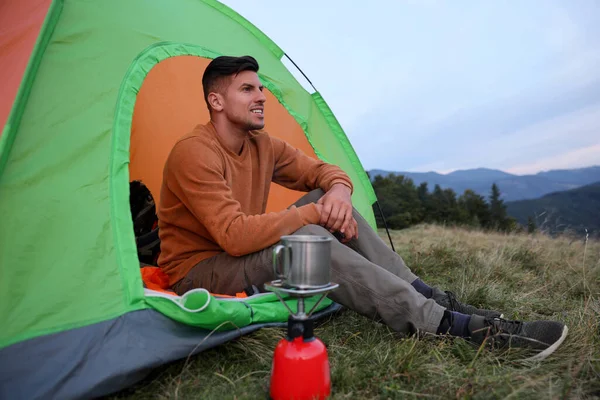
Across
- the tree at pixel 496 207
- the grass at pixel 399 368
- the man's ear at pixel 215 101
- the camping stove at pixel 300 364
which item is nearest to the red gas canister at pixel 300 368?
the camping stove at pixel 300 364

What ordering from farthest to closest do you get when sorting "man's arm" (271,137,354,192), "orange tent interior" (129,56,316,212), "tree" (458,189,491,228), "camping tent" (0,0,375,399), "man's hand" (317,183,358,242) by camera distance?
"tree" (458,189,491,228) → "orange tent interior" (129,56,316,212) → "man's arm" (271,137,354,192) → "man's hand" (317,183,358,242) → "camping tent" (0,0,375,399)

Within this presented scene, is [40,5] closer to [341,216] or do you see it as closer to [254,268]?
[254,268]

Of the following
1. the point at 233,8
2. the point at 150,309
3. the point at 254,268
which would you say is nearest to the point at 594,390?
the point at 254,268

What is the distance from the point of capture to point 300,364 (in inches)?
52.1

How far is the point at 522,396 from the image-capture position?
138 cm

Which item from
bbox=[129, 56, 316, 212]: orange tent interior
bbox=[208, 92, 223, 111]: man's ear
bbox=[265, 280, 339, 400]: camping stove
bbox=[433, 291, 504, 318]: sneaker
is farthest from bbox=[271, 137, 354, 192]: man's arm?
bbox=[265, 280, 339, 400]: camping stove

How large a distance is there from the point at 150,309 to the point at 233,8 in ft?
7.91

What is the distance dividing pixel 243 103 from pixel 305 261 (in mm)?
1125

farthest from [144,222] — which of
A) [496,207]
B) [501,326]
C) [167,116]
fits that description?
[496,207]

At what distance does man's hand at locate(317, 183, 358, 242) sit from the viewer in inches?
78.7

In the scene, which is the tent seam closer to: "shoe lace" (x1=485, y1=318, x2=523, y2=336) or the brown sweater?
the brown sweater

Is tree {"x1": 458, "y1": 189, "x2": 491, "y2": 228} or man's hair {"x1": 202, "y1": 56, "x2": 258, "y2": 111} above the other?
man's hair {"x1": 202, "y1": 56, "x2": 258, "y2": 111}

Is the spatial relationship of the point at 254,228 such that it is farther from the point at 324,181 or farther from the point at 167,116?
the point at 167,116

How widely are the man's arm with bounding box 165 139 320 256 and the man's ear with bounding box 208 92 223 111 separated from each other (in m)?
0.31
